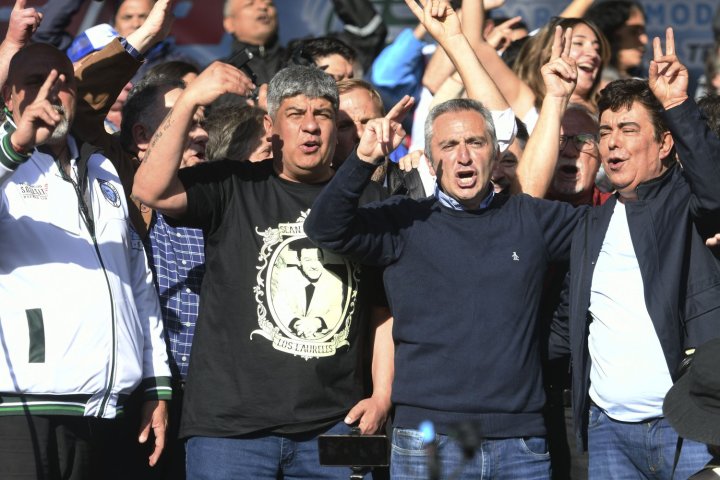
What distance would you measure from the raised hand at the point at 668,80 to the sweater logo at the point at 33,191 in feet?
7.37

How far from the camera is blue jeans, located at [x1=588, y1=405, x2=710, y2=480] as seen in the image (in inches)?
170

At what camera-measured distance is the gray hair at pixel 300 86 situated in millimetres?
4914

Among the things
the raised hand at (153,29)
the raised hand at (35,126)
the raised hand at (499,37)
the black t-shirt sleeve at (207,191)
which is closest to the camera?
the raised hand at (35,126)

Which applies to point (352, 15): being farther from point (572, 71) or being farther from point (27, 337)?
point (27, 337)

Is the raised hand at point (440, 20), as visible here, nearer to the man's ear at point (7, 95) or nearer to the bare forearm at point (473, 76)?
the bare forearm at point (473, 76)

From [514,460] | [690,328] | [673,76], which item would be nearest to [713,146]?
[673,76]

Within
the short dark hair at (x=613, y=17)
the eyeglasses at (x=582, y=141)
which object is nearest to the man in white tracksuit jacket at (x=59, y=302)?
the eyeglasses at (x=582, y=141)

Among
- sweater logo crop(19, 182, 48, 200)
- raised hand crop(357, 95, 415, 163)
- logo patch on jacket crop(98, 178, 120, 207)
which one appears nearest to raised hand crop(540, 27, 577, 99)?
raised hand crop(357, 95, 415, 163)

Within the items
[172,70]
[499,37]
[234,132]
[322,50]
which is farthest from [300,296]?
[499,37]

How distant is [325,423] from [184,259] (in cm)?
103

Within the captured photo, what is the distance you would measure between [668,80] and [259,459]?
203 centimetres

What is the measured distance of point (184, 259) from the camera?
17.1ft

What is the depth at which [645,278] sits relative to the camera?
4.44 m

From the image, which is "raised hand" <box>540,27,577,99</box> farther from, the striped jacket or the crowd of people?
the striped jacket
